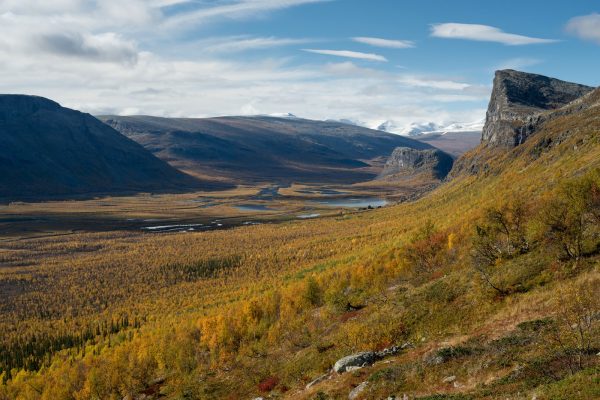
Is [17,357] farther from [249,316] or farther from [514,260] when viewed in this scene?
[514,260]

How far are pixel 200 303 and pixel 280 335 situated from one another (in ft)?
116

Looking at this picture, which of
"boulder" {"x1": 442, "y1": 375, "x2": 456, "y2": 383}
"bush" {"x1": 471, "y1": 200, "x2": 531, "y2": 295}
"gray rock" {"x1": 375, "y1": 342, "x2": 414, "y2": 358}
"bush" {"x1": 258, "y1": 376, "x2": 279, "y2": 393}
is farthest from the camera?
"bush" {"x1": 471, "y1": 200, "x2": 531, "y2": 295}

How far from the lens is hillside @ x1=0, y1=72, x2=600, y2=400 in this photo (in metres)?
20.9

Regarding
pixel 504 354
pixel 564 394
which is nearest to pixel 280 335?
pixel 504 354

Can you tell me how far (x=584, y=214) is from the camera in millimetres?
33625

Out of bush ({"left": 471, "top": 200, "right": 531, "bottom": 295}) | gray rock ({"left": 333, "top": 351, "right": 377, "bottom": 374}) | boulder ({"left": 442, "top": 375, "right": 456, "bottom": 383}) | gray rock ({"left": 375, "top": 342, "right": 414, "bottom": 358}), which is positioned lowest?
gray rock ({"left": 333, "top": 351, "right": 377, "bottom": 374})

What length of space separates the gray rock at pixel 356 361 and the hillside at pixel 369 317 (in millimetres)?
115

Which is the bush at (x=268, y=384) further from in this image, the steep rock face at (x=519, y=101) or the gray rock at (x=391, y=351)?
the steep rock face at (x=519, y=101)

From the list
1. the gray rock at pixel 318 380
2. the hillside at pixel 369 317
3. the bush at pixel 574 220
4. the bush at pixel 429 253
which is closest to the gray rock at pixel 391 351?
the hillside at pixel 369 317

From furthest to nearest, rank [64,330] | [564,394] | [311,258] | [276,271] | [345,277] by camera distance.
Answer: [311,258] < [276,271] < [64,330] < [345,277] < [564,394]

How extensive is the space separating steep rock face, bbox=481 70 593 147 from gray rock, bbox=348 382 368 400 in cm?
10704

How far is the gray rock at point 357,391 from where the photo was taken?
21.8 meters

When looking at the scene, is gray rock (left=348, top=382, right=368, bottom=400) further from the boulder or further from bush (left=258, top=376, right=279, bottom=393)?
bush (left=258, top=376, right=279, bottom=393)

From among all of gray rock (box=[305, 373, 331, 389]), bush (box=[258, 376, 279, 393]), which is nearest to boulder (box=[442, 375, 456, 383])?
gray rock (box=[305, 373, 331, 389])
